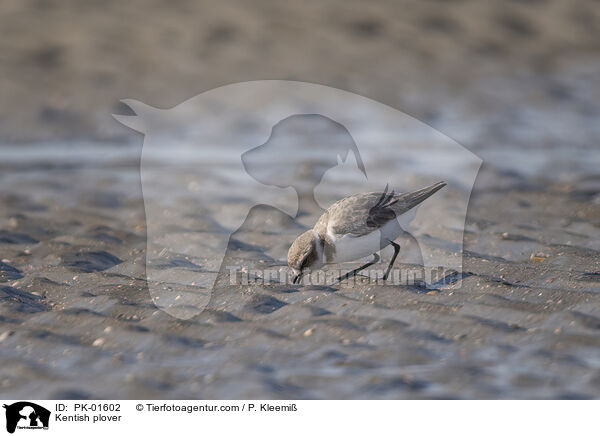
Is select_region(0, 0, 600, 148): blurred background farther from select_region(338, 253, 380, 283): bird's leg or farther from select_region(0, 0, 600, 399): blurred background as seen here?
select_region(338, 253, 380, 283): bird's leg

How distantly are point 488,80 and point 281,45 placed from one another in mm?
4225

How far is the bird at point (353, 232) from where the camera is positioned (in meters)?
7.58

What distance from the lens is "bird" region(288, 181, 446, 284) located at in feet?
24.9

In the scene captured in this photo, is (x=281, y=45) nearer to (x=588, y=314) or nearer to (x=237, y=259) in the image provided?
(x=237, y=259)

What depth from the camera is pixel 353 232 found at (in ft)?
24.8

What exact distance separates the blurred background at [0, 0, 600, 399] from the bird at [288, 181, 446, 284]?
1.38 feet

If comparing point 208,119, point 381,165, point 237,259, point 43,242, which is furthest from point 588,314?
point 208,119

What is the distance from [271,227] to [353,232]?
2.27m
